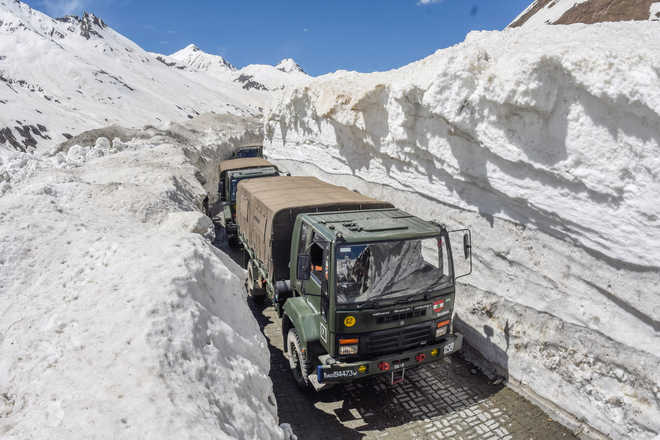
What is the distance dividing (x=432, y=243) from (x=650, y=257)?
2734 mm

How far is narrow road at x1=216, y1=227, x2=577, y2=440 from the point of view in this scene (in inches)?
220

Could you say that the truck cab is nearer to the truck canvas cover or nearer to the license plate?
the license plate

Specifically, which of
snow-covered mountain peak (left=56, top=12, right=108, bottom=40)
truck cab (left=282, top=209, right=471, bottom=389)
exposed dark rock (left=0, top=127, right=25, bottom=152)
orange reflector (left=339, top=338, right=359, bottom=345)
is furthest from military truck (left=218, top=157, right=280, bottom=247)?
snow-covered mountain peak (left=56, top=12, right=108, bottom=40)

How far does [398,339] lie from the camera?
5605 mm

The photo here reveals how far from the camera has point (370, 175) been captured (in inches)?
490

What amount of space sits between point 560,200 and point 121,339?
250 inches

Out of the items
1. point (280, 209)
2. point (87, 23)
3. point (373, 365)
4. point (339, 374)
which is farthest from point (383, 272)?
point (87, 23)

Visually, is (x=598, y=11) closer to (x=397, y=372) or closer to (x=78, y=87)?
(x=397, y=372)

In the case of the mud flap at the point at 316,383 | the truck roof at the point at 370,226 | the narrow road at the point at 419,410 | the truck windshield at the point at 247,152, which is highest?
the truck windshield at the point at 247,152

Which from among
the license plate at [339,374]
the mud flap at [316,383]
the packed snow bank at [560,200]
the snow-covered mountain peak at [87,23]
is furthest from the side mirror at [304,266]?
the snow-covered mountain peak at [87,23]

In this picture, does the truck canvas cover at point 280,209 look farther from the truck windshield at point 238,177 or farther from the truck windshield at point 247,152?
the truck windshield at point 247,152

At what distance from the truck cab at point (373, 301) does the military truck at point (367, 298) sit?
0.01 meters

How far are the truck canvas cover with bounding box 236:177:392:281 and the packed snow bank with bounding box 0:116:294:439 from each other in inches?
46.4

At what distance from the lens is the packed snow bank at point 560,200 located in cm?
524
